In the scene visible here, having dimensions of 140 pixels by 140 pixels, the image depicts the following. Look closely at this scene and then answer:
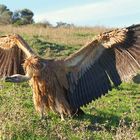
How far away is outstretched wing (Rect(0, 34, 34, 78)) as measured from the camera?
11578 millimetres

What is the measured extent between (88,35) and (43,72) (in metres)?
18.0

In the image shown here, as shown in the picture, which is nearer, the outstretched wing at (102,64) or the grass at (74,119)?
the grass at (74,119)

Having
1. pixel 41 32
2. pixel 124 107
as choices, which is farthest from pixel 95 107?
pixel 41 32

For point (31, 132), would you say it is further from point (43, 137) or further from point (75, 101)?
point (75, 101)

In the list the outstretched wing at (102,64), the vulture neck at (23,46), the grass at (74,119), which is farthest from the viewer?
the vulture neck at (23,46)

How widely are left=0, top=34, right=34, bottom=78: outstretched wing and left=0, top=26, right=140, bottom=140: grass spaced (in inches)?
15.1

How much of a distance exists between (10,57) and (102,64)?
6.42 feet

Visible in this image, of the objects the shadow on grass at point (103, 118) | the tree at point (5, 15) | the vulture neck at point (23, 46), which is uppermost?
the vulture neck at point (23, 46)

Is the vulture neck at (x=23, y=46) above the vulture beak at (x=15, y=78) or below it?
above

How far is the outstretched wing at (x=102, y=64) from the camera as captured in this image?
404 inches

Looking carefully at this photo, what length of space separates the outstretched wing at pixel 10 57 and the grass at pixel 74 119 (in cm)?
38

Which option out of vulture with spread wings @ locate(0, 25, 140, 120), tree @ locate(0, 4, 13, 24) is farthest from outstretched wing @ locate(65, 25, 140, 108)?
tree @ locate(0, 4, 13, 24)

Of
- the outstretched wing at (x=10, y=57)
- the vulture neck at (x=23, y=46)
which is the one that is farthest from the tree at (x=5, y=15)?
the vulture neck at (x=23, y=46)

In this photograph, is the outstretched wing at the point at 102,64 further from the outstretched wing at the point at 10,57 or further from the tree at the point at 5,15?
the tree at the point at 5,15
